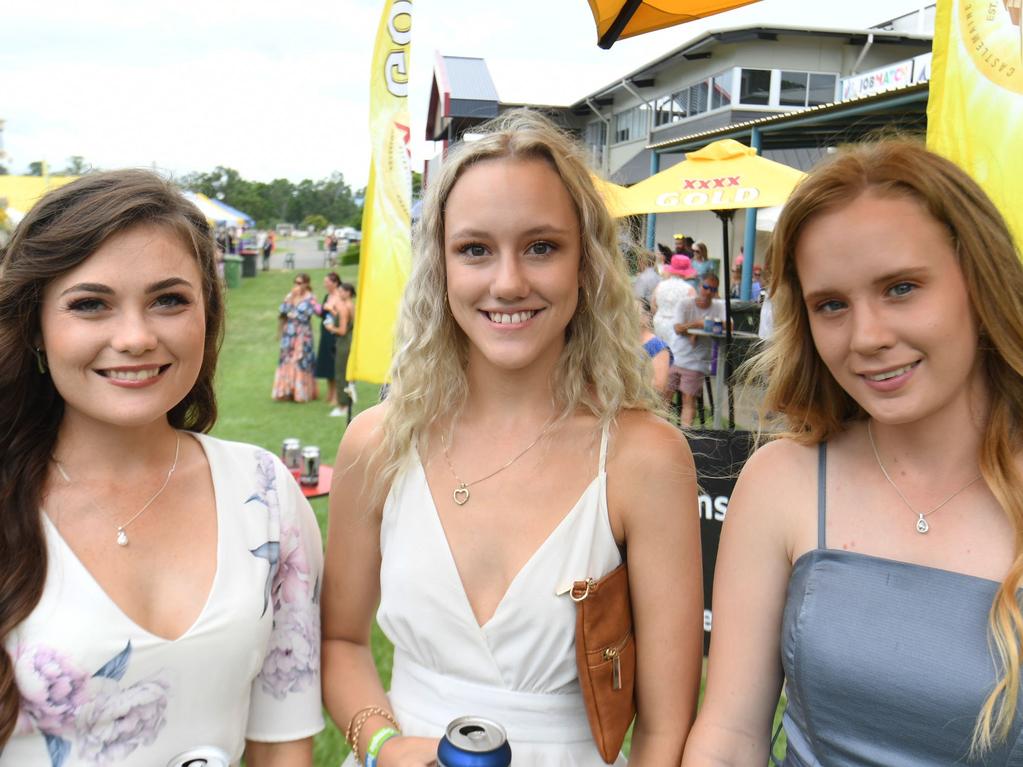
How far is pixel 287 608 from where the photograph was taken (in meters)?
1.84

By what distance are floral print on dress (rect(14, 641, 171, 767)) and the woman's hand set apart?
1.63 feet

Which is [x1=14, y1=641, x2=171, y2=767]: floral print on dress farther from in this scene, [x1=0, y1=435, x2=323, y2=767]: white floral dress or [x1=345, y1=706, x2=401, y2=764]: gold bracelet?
[x1=345, y1=706, x2=401, y2=764]: gold bracelet

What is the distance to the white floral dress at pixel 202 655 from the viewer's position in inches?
57.5

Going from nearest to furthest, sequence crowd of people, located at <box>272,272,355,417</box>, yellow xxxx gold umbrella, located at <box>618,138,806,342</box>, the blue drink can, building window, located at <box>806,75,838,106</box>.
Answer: the blue drink can
yellow xxxx gold umbrella, located at <box>618,138,806,342</box>
crowd of people, located at <box>272,272,355,417</box>
building window, located at <box>806,75,838,106</box>

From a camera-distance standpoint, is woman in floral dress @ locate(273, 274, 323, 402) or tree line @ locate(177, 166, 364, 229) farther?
tree line @ locate(177, 166, 364, 229)

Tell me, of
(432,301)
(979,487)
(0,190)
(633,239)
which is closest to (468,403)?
(432,301)

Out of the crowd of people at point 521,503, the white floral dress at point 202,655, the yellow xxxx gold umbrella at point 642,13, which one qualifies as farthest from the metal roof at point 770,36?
the white floral dress at point 202,655

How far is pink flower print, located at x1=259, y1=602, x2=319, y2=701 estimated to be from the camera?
1822mm

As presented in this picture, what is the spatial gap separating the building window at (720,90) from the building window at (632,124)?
13.9ft

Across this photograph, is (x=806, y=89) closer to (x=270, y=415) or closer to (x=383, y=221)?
(x=270, y=415)

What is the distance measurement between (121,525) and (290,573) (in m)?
0.39

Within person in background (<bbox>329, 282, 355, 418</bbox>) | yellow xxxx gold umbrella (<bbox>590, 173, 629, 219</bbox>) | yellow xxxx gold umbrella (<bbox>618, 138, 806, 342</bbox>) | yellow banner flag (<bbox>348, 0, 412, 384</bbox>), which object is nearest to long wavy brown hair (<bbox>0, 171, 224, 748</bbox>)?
yellow xxxx gold umbrella (<bbox>590, 173, 629, 219</bbox>)

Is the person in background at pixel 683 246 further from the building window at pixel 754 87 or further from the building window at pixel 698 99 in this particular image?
the building window at pixel 698 99

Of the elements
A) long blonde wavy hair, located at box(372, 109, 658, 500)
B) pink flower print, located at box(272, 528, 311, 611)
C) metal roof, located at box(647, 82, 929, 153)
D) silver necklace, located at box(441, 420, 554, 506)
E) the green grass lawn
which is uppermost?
metal roof, located at box(647, 82, 929, 153)
